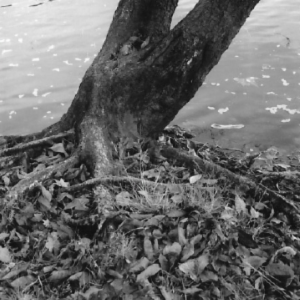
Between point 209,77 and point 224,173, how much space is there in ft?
16.0

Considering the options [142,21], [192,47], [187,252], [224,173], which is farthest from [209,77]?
[187,252]

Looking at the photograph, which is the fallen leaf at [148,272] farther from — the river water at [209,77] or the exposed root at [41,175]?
the river water at [209,77]

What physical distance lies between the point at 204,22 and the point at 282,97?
396 cm

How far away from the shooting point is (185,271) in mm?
2729

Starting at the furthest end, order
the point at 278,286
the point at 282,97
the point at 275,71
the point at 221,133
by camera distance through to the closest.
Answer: the point at 275,71, the point at 282,97, the point at 221,133, the point at 278,286

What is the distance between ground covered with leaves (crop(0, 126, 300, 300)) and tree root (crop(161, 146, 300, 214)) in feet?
0.04

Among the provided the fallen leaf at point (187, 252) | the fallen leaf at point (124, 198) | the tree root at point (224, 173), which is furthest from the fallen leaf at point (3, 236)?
the tree root at point (224, 173)

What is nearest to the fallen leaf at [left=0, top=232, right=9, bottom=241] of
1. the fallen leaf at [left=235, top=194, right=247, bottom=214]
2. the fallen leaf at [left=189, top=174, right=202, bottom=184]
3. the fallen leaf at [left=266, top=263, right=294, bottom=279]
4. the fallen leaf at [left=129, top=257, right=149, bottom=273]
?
the fallen leaf at [left=129, top=257, right=149, bottom=273]

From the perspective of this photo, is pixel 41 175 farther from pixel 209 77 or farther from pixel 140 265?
pixel 209 77

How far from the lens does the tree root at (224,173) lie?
3.47 meters

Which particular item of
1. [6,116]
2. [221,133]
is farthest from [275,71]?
[6,116]

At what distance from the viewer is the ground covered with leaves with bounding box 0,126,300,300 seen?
8.79 ft

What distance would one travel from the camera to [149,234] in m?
3.05

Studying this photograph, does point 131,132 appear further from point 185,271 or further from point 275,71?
point 275,71
